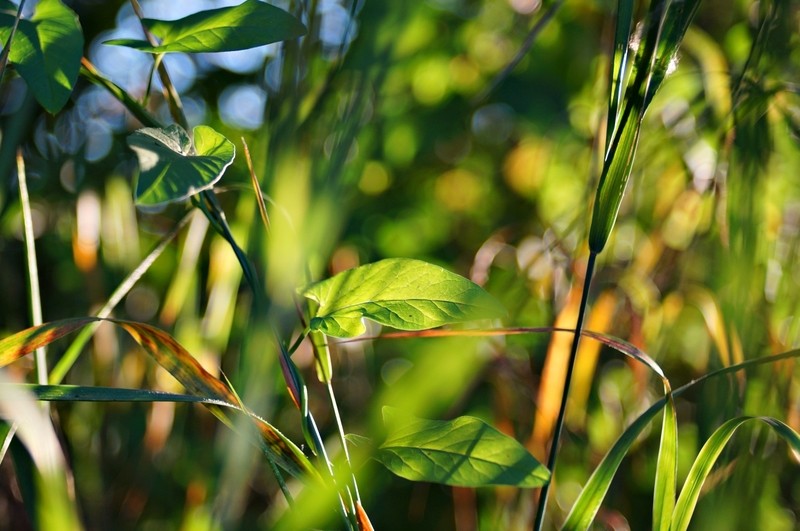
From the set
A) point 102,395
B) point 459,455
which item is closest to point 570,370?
point 459,455

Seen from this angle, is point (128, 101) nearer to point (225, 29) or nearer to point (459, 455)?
point (225, 29)

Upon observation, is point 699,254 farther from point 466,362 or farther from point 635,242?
point 466,362

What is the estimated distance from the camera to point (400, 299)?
10.0 inches

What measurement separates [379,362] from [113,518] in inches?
12.8

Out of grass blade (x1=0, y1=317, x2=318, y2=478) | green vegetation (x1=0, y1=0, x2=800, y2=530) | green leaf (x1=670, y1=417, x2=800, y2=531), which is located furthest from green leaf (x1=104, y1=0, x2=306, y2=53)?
green leaf (x1=670, y1=417, x2=800, y2=531)

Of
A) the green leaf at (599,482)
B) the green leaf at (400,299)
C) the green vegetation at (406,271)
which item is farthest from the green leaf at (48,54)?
the green leaf at (599,482)

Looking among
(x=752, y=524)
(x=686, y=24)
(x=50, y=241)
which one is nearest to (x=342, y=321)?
(x=686, y=24)

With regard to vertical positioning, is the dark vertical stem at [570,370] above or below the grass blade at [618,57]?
below

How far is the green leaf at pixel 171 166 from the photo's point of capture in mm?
177

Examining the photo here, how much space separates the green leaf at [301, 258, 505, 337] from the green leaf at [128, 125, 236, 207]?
2.6 inches

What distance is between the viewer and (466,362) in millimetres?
311

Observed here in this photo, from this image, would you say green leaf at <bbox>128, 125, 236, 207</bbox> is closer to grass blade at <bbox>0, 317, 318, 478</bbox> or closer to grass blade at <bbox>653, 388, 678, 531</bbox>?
grass blade at <bbox>0, 317, 318, 478</bbox>

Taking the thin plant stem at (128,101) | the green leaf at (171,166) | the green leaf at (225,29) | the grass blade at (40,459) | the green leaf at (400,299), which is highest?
the green leaf at (225,29)

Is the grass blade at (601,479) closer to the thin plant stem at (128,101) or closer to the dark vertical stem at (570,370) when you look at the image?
the dark vertical stem at (570,370)
